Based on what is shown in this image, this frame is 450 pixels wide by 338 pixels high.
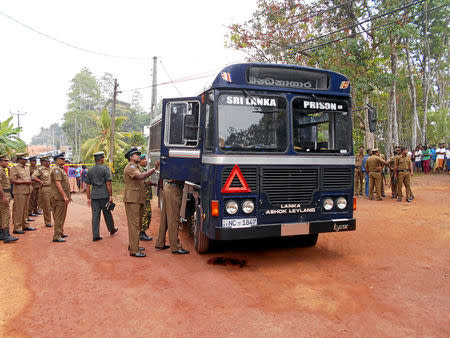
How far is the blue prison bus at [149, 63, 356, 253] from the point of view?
530 cm

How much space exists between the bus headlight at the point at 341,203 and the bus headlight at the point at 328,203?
0.12 m

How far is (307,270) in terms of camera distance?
555 centimetres

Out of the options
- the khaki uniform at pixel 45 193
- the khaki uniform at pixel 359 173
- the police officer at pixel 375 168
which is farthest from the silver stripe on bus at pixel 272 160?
the khaki uniform at pixel 359 173

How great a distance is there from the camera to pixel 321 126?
5.95m

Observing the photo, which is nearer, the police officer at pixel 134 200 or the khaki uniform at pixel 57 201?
the police officer at pixel 134 200

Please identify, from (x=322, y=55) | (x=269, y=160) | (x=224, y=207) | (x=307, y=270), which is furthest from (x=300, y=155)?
(x=322, y=55)

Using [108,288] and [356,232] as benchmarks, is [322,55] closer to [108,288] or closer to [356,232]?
[356,232]

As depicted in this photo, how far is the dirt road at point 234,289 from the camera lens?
3744 millimetres

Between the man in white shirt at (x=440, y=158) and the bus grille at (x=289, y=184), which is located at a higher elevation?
the man in white shirt at (x=440, y=158)

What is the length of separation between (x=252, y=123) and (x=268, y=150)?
48cm

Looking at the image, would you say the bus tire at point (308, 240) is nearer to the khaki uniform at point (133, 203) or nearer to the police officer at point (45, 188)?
the khaki uniform at point (133, 203)

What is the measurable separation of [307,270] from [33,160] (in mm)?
8881

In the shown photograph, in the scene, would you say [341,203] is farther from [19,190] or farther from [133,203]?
[19,190]

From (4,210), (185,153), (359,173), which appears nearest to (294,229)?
(185,153)
